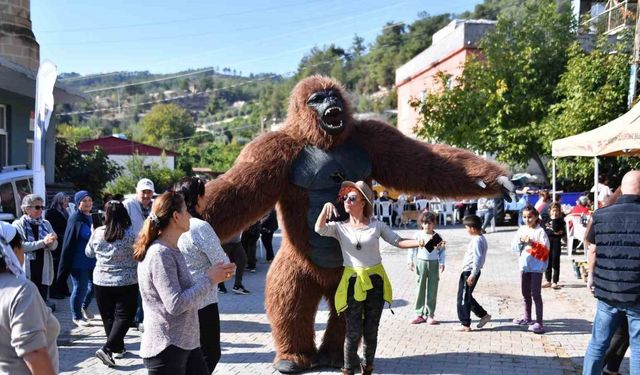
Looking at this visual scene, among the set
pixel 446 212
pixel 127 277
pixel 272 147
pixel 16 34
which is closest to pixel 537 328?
pixel 272 147

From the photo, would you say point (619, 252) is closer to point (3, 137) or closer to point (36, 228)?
point (36, 228)

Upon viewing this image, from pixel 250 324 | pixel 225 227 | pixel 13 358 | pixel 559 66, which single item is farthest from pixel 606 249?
pixel 559 66

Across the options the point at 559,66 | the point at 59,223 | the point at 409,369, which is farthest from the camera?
the point at 559,66

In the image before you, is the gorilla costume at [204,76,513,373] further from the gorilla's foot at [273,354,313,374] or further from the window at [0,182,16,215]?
the window at [0,182,16,215]

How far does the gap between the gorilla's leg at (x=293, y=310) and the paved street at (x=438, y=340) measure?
0.26 m

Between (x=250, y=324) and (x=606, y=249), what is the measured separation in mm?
4291

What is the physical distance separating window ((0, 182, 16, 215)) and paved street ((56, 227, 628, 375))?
56.8 inches

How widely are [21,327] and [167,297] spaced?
92 centimetres

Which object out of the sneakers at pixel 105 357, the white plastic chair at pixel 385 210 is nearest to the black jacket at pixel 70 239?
the sneakers at pixel 105 357

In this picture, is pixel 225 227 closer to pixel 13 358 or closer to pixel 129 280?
pixel 129 280

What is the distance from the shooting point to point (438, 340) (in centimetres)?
649

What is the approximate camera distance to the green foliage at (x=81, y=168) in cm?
1739

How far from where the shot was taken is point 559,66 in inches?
766

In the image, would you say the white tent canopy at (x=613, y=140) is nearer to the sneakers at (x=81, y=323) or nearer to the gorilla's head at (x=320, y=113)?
the gorilla's head at (x=320, y=113)
